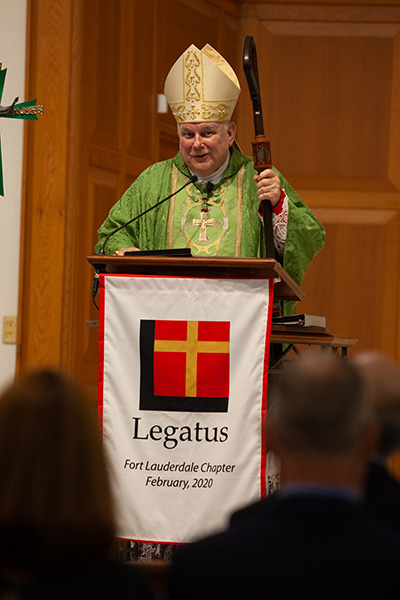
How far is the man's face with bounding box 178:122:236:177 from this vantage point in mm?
3812

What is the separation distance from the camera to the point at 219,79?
3.99m

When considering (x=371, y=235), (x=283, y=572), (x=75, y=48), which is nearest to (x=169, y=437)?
(x=283, y=572)

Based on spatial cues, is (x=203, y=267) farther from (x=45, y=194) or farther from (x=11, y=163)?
(x=11, y=163)

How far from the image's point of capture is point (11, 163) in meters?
4.85

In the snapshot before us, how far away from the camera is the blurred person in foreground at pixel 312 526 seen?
3.75 ft

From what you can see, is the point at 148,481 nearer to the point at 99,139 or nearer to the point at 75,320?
the point at 75,320

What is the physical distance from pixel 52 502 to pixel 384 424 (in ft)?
2.27

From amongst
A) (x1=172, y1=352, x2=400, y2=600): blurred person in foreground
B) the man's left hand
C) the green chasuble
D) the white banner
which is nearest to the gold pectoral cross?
the green chasuble

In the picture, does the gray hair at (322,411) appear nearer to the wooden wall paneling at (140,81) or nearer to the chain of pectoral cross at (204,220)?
the chain of pectoral cross at (204,220)

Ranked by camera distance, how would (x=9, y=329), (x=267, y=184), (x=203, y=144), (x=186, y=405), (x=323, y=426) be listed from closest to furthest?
(x=323, y=426) < (x=186, y=405) < (x=267, y=184) < (x=203, y=144) < (x=9, y=329)

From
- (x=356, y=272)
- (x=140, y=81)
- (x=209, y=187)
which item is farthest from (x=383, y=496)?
(x=356, y=272)

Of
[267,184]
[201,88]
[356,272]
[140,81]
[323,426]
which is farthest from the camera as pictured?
[356,272]

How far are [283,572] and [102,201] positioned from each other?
4.18m

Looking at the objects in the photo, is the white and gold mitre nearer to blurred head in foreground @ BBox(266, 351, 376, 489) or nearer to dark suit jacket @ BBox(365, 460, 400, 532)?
dark suit jacket @ BBox(365, 460, 400, 532)
